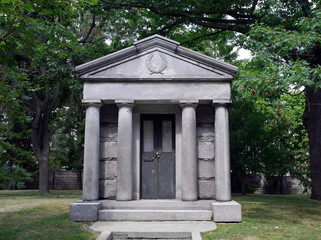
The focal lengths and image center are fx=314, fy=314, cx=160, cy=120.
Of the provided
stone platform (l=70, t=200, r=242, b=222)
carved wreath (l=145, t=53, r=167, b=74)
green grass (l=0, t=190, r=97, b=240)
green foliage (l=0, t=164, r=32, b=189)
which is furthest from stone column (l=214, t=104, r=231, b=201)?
green foliage (l=0, t=164, r=32, b=189)

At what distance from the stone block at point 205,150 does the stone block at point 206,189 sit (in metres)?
0.74

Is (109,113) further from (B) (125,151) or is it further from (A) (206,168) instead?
(A) (206,168)

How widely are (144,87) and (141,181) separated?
2.95 metres

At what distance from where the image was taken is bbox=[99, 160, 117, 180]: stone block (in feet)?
30.9

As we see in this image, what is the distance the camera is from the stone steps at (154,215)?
8.66 metres

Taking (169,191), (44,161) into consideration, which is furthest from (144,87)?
(44,161)

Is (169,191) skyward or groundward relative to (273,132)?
groundward

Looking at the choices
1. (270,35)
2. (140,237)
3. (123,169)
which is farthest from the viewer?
(270,35)

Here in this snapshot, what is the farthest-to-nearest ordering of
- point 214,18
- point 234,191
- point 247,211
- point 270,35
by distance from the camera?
1. point 234,191
2. point 214,18
3. point 247,211
4. point 270,35

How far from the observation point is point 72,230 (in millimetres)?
7363

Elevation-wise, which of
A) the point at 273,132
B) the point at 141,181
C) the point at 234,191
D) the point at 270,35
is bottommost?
the point at 234,191

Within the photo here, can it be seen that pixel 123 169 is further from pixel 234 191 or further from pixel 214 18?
pixel 234 191

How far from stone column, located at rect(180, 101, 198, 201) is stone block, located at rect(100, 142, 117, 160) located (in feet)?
6.93

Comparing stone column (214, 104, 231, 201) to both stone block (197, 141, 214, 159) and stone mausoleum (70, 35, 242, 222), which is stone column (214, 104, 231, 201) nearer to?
stone mausoleum (70, 35, 242, 222)
